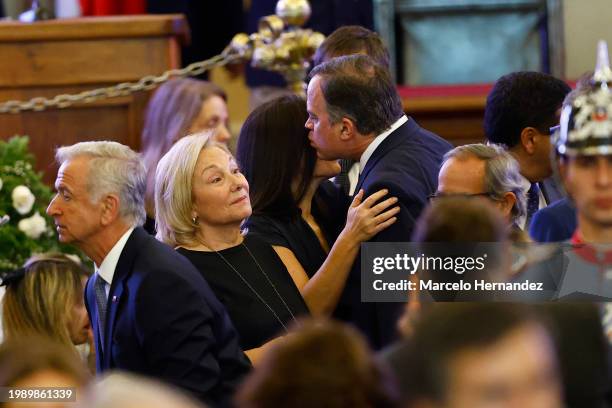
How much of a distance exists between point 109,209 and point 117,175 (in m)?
0.12

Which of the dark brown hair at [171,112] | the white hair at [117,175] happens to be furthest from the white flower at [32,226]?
the white hair at [117,175]

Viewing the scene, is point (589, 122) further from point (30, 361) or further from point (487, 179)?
point (30, 361)

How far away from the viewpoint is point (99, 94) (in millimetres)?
6676

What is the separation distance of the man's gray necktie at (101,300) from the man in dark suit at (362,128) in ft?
2.47

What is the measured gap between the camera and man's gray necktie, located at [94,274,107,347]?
4.08 metres

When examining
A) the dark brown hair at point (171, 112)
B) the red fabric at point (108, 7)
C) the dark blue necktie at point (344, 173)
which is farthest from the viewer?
the red fabric at point (108, 7)

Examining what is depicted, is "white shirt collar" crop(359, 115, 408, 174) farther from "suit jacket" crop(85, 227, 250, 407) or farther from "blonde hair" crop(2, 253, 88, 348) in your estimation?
"blonde hair" crop(2, 253, 88, 348)

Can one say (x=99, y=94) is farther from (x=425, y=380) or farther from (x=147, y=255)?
(x=425, y=380)

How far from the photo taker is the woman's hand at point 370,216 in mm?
4137

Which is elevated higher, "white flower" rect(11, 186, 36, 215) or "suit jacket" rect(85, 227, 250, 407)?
"suit jacket" rect(85, 227, 250, 407)

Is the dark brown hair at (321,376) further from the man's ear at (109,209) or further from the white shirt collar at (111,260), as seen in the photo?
the man's ear at (109,209)

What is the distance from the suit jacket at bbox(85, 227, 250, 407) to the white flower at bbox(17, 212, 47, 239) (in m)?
1.97

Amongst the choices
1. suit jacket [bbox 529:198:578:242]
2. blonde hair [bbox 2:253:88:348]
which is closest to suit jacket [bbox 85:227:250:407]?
blonde hair [bbox 2:253:88:348]

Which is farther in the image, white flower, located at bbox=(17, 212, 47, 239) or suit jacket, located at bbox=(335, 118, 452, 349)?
white flower, located at bbox=(17, 212, 47, 239)
